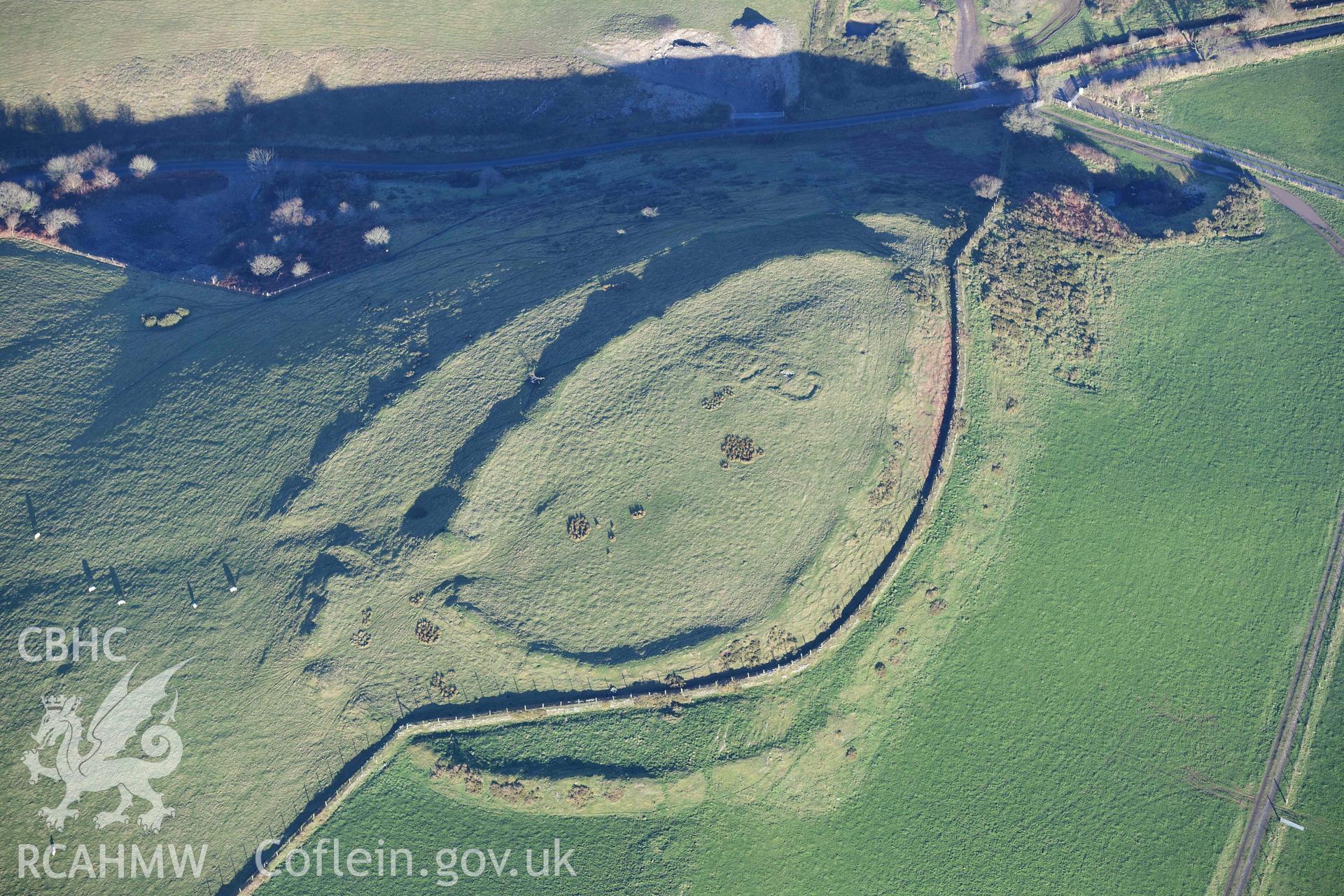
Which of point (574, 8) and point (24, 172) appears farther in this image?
point (574, 8)

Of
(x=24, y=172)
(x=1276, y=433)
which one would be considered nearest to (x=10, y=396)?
(x=24, y=172)

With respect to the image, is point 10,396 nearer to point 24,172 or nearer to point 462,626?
point 24,172

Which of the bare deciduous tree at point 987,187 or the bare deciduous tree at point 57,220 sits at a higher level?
the bare deciduous tree at point 987,187

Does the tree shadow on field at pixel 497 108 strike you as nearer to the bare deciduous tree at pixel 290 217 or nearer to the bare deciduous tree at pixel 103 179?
the bare deciduous tree at pixel 103 179
